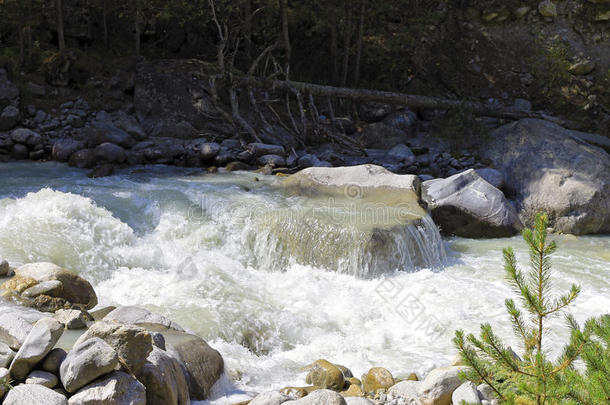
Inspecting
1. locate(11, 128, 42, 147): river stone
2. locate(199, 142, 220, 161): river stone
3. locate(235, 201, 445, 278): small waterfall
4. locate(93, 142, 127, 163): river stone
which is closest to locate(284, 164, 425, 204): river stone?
locate(235, 201, 445, 278): small waterfall

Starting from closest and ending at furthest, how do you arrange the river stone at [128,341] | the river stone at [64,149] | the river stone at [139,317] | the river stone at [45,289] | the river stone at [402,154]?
the river stone at [128,341]
the river stone at [139,317]
the river stone at [45,289]
the river stone at [64,149]
the river stone at [402,154]

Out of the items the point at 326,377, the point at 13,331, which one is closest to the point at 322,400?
the point at 326,377

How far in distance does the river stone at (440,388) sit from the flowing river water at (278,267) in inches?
23.1

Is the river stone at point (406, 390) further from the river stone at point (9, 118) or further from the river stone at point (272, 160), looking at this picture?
the river stone at point (9, 118)

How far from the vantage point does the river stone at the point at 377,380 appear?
14.4ft

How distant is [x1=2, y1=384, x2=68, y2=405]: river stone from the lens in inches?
117

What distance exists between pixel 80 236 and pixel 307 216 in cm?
282

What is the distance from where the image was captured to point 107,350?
10.6 feet

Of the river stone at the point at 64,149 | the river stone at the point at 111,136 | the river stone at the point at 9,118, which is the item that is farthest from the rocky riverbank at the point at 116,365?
the river stone at the point at 9,118

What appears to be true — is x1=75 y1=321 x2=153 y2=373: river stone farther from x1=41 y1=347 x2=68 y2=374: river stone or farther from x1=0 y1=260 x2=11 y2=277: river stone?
x1=0 y1=260 x2=11 y2=277: river stone

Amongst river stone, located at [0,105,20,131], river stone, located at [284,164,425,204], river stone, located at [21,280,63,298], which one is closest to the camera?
river stone, located at [21,280,63,298]

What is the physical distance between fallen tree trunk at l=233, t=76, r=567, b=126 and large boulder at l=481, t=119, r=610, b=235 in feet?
6.84

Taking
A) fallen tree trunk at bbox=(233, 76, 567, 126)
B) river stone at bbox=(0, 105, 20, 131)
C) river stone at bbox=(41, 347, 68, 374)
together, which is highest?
fallen tree trunk at bbox=(233, 76, 567, 126)

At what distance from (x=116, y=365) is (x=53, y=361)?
38 cm
